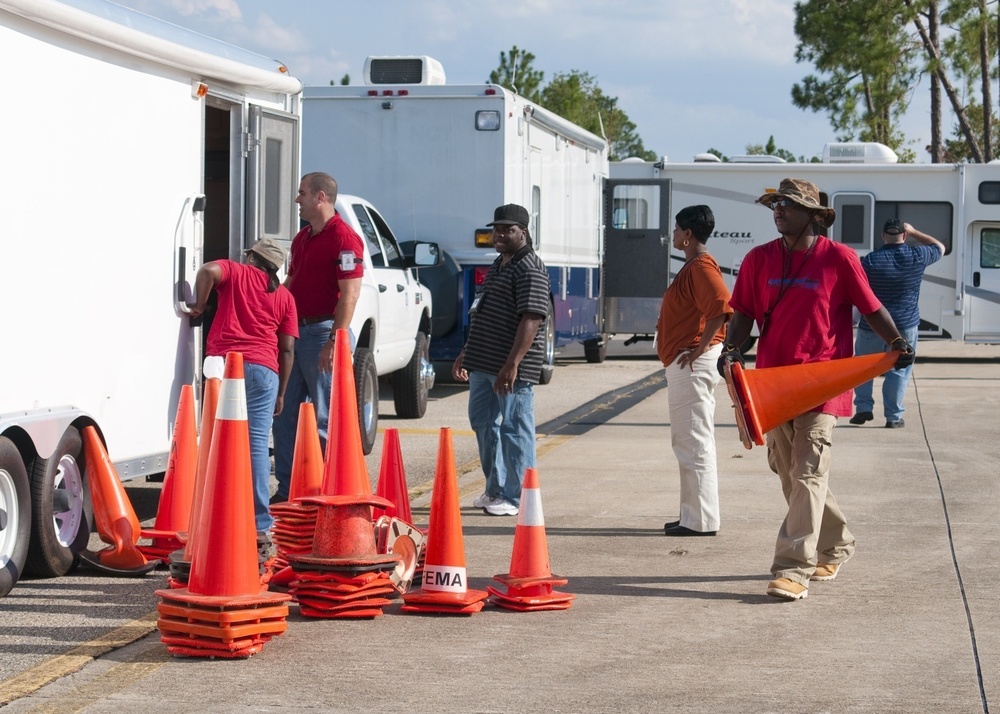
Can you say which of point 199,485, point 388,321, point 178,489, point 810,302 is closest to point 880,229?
point 388,321

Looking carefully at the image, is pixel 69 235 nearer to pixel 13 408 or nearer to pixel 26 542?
pixel 13 408

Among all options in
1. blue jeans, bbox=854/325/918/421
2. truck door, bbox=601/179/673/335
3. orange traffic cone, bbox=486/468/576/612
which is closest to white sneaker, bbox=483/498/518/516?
orange traffic cone, bbox=486/468/576/612

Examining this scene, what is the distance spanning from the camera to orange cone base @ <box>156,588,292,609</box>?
534cm

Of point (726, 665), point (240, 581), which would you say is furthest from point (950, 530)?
point (240, 581)

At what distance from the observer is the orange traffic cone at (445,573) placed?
612cm

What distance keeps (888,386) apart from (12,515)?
28.6 feet

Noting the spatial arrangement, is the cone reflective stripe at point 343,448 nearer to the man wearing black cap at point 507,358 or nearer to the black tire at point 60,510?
the black tire at point 60,510

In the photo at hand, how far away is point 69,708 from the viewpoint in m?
4.75

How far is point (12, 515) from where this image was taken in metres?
6.44

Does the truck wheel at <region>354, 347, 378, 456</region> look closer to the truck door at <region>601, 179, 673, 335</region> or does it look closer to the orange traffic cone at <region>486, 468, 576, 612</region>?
the orange traffic cone at <region>486, 468, 576, 612</region>

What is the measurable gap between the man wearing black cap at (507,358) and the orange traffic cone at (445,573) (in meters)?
2.03

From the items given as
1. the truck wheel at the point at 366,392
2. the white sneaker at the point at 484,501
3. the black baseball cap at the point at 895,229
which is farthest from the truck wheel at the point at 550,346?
the white sneaker at the point at 484,501

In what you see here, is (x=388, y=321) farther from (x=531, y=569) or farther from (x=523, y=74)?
(x=523, y=74)

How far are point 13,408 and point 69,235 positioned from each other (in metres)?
0.93
